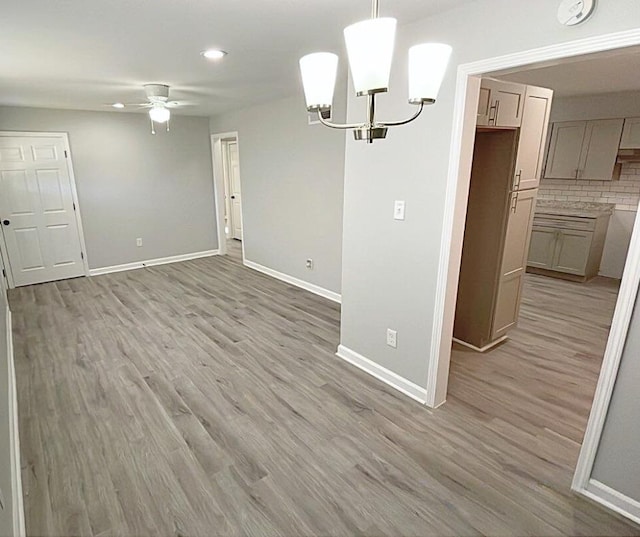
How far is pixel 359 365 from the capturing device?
3119 millimetres

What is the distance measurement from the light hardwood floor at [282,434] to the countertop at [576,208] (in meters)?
1.79

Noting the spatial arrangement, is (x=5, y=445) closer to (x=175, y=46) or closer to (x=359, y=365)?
(x=359, y=365)

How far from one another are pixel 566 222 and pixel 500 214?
2.99 metres

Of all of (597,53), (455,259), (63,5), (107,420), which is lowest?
(107,420)

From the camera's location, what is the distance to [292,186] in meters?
4.95

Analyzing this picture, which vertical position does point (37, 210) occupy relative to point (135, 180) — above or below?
below

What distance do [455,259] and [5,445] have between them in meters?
2.63

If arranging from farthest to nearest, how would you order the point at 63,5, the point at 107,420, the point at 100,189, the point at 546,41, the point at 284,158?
1. the point at 100,189
2. the point at 284,158
3. the point at 107,420
4. the point at 63,5
5. the point at 546,41

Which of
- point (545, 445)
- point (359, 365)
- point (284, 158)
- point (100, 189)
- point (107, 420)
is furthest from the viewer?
point (100, 189)

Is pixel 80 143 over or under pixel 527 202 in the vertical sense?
over

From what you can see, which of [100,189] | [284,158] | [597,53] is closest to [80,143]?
[100,189]

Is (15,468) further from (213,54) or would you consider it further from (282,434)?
(213,54)

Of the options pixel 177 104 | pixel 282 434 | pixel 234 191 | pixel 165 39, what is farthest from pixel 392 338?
pixel 234 191

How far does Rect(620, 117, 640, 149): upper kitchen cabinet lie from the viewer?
4.82m
